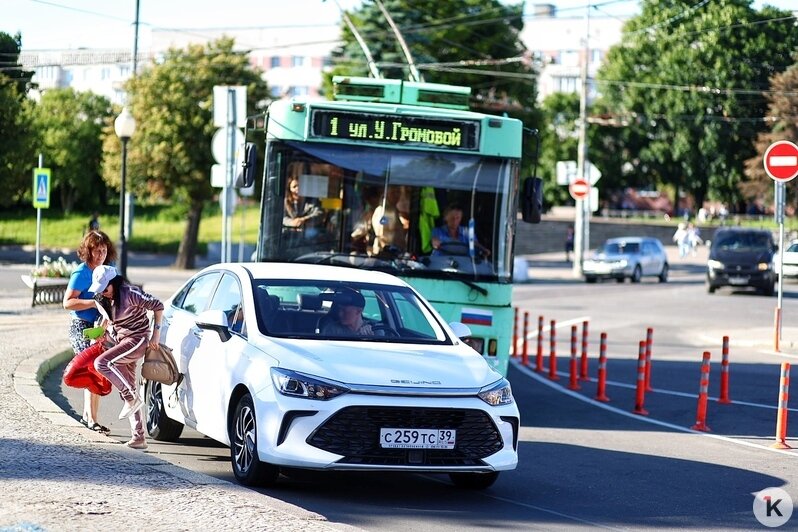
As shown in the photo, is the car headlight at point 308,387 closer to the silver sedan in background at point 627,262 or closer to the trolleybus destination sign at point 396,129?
the trolleybus destination sign at point 396,129

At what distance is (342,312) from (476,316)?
13.9 ft

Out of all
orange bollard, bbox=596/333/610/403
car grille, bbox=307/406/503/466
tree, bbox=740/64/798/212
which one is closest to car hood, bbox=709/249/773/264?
tree, bbox=740/64/798/212

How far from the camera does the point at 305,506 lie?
8.78m

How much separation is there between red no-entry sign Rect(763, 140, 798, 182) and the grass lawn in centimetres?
4137

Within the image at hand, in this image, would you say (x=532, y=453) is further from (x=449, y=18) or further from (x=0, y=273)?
(x=449, y=18)

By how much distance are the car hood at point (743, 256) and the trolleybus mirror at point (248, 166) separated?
93.2 ft

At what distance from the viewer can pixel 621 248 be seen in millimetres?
51094

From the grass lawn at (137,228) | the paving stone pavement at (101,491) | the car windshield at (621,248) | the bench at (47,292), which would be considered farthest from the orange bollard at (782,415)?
the grass lawn at (137,228)

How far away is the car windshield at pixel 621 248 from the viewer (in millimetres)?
50875

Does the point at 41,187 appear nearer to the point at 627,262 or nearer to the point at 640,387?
the point at 640,387

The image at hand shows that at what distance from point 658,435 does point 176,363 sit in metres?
5.06

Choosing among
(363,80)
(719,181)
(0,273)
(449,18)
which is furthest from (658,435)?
(719,181)

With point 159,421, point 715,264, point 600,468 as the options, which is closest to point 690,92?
point 715,264

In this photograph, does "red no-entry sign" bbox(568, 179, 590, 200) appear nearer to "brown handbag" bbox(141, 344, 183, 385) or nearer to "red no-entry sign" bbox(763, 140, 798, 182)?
"red no-entry sign" bbox(763, 140, 798, 182)
